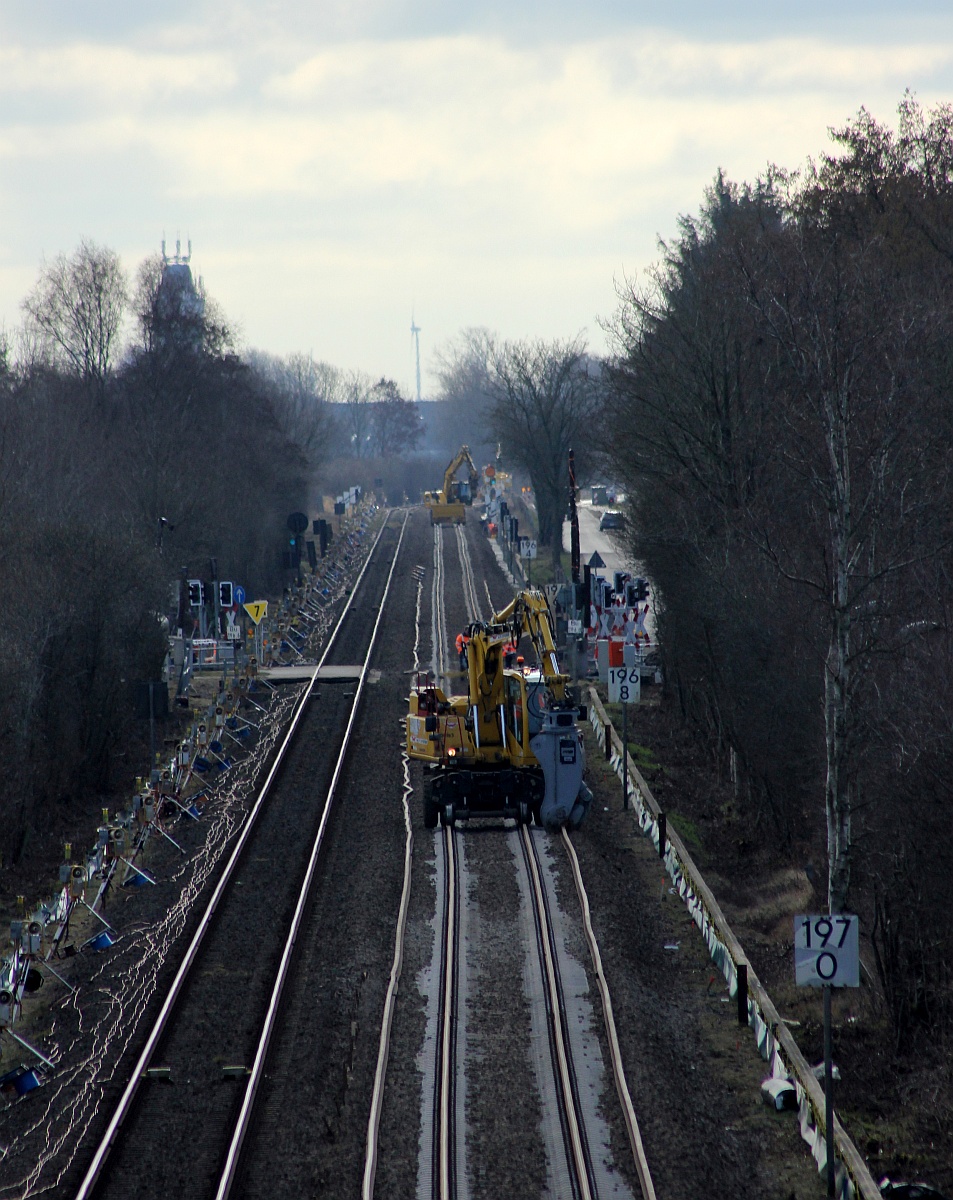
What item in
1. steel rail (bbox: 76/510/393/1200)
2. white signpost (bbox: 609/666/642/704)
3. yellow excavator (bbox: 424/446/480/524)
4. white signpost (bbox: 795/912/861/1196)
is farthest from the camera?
yellow excavator (bbox: 424/446/480/524)

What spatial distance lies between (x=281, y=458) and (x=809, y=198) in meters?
39.2

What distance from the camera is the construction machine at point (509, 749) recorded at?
23.2 metres

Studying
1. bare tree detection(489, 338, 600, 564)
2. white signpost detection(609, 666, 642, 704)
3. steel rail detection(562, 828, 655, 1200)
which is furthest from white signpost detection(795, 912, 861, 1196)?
bare tree detection(489, 338, 600, 564)

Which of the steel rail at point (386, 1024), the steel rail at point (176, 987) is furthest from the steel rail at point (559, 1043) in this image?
the steel rail at point (176, 987)

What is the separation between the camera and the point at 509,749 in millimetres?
23734

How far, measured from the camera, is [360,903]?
19750 mm

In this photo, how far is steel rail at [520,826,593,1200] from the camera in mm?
12000

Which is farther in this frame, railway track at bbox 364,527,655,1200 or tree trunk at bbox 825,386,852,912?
tree trunk at bbox 825,386,852,912

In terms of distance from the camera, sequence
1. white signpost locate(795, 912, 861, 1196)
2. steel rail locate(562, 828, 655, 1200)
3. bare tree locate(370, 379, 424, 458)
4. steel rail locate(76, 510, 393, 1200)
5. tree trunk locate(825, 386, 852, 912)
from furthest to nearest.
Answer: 1. bare tree locate(370, 379, 424, 458)
2. tree trunk locate(825, 386, 852, 912)
3. steel rail locate(76, 510, 393, 1200)
4. steel rail locate(562, 828, 655, 1200)
5. white signpost locate(795, 912, 861, 1196)

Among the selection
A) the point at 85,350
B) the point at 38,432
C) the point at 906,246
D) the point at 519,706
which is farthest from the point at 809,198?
the point at 85,350

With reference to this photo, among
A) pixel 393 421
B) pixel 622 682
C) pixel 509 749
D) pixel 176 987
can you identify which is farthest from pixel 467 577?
pixel 393 421

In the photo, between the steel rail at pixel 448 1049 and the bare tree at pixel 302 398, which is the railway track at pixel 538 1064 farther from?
the bare tree at pixel 302 398

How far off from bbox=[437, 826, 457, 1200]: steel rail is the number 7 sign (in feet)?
11.5

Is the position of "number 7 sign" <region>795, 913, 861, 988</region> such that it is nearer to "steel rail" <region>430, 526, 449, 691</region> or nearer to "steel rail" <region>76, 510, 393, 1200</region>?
"steel rail" <region>76, 510, 393, 1200</region>
